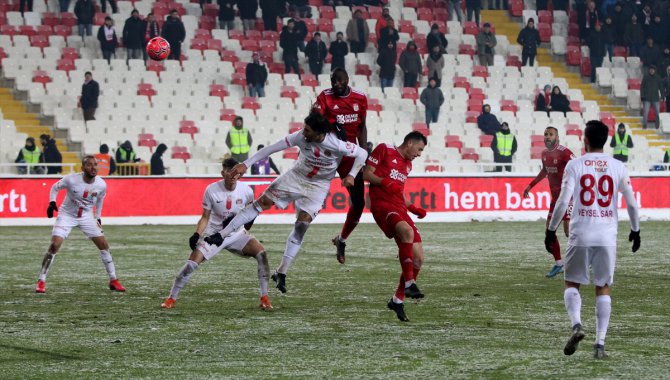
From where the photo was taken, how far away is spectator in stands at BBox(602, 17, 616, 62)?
39938 mm

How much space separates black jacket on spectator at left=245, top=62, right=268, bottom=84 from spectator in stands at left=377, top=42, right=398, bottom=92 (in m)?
3.67

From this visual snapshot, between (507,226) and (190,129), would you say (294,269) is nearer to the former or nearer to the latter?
(507,226)

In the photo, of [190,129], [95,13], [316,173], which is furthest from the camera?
[95,13]

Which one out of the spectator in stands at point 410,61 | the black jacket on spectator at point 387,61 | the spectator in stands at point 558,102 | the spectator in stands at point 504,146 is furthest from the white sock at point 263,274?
the spectator in stands at point 558,102

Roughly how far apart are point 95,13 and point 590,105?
1585 centimetres

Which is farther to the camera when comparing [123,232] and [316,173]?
[123,232]

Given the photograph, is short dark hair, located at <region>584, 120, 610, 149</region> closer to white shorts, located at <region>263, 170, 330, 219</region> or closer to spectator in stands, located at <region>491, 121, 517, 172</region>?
white shorts, located at <region>263, 170, 330, 219</region>

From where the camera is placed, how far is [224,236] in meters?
13.3

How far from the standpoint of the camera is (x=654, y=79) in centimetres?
3819

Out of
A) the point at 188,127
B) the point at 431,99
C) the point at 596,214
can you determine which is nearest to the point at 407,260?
the point at 596,214

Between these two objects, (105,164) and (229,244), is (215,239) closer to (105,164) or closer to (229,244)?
(229,244)

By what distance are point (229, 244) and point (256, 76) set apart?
22.2 meters

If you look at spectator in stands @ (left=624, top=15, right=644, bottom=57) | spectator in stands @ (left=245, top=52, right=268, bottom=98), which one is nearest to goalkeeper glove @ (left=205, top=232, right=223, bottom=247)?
spectator in stands @ (left=245, top=52, right=268, bottom=98)

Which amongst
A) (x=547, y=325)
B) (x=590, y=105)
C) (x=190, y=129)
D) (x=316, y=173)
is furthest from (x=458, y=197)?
(x=547, y=325)
